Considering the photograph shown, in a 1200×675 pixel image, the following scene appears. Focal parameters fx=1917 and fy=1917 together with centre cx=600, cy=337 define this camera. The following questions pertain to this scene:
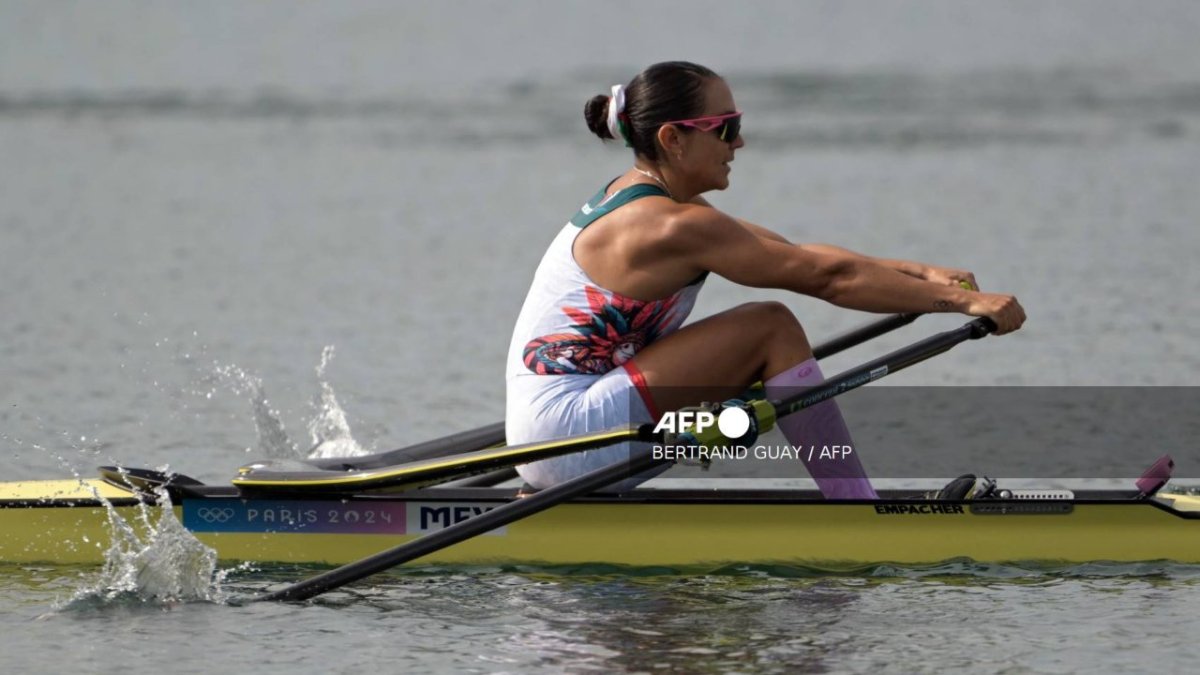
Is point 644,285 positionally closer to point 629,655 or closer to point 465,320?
point 629,655

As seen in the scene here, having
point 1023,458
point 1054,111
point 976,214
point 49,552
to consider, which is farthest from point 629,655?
point 1054,111

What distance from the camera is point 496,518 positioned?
688cm

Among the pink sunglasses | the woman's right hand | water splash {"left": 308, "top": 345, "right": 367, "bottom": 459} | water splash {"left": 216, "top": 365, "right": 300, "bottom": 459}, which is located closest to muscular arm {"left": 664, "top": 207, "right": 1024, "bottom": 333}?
A: the woman's right hand

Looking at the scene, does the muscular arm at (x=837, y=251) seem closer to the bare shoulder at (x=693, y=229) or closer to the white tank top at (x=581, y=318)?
the bare shoulder at (x=693, y=229)

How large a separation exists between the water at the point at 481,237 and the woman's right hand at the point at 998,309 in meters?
1.01

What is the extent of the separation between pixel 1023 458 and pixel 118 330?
6.37 m

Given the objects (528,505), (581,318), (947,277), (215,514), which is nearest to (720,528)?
(528,505)

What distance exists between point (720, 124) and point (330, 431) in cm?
400

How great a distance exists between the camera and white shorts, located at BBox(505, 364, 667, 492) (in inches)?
277

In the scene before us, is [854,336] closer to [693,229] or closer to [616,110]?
[693,229]

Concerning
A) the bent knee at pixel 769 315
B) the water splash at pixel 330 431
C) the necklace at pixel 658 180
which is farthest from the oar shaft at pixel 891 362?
the water splash at pixel 330 431

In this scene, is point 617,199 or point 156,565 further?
point 156,565

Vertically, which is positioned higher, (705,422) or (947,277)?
(947,277)

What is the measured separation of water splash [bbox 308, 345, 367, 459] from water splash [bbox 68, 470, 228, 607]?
7.39ft
